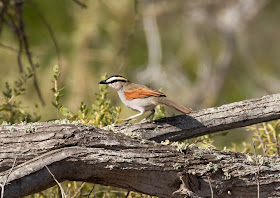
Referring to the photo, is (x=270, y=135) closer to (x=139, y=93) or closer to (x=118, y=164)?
(x=139, y=93)

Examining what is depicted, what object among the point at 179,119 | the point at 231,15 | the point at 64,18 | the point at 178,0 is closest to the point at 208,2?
the point at 231,15

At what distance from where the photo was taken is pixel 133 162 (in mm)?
3188

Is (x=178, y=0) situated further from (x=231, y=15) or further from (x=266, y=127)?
(x=266, y=127)

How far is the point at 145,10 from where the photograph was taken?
46.3 ft

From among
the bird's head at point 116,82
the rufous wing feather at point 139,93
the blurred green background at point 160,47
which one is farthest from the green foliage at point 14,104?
the rufous wing feather at point 139,93

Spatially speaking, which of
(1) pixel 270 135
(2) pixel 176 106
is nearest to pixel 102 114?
(2) pixel 176 106

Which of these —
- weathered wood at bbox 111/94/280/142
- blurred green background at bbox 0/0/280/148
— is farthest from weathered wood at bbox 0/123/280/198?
blurred green background at bbox 0/0/280/148

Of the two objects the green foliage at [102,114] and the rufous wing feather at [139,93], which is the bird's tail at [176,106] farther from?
the green foliage at [102,114]

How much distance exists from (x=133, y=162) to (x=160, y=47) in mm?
11540

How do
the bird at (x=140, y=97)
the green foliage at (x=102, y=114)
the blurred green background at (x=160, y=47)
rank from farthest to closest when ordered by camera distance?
the blurred green background at (x=160, y=47), the green foliage at (x=102, y=114), the bird at (x=140, y=97)

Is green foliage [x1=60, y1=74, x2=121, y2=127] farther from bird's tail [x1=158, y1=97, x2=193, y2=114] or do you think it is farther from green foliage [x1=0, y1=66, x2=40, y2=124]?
green foliage [x1=0, y1=66, x2=40, y2=124]

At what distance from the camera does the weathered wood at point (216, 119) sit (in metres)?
3.71

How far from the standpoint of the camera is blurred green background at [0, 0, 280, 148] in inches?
412

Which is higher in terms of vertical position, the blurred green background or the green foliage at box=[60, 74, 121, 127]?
the blurred green background
